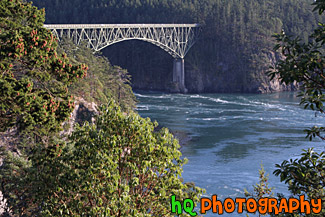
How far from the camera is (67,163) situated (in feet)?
37.6

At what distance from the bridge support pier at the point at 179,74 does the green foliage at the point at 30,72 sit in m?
82.5

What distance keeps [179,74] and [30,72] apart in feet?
282

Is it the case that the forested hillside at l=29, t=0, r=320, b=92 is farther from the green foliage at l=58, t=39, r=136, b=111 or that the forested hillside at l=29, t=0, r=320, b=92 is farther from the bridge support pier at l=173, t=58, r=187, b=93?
the green foliage at l=58, t=39, r=136, b=111

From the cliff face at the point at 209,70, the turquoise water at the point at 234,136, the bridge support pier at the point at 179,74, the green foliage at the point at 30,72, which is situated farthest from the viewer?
the bridge support pier at the point at 179,74

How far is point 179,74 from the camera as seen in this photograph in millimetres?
98500

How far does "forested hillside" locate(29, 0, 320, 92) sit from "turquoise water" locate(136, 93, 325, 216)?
2380 cm

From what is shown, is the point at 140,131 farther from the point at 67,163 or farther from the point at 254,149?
the point at 254,149

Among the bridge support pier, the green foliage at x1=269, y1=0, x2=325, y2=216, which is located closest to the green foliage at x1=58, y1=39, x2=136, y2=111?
the green foliage at x1=269, y1=0, x2=325, y2=216

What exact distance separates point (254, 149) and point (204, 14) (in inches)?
2793

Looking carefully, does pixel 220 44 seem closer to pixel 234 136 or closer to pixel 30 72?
pixel 234 136

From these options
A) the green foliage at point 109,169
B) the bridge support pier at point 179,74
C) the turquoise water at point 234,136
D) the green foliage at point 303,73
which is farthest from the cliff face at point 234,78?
the green foliage at point 303,73

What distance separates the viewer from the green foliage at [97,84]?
4169 cm

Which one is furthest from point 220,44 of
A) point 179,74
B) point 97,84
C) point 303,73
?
point 303,73

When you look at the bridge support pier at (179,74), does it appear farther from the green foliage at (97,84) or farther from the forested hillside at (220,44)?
the green foliage at (97,84)
